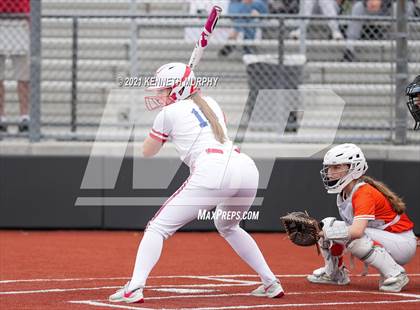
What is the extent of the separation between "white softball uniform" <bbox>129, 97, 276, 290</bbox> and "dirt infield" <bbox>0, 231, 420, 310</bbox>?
0.37 meters

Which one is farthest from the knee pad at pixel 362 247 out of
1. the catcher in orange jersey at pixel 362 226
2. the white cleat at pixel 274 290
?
the white cleat at pixel 274 290

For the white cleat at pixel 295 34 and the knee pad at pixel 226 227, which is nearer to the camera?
the knee pad at pixel 226 227

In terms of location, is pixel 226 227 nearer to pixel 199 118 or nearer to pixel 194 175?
pixel 194 175

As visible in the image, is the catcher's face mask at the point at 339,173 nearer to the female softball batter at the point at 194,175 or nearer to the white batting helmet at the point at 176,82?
the female softball batter at the point at 194,175

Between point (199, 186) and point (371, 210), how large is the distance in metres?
1.57

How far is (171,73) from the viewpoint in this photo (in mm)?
7703

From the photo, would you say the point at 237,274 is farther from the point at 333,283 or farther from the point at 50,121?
the point at 50,121

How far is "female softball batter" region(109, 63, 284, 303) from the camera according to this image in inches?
291

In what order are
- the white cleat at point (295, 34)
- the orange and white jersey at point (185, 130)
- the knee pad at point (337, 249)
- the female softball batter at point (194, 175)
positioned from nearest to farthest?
the female softball batter at point (194, 175) → the orange and white jersey at point (185, 130) → the knee pad at point (337, 249) → the white cleat at point (295, 34)

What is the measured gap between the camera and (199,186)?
7.50 m

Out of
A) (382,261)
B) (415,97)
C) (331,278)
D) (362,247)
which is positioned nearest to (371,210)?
(362,247)

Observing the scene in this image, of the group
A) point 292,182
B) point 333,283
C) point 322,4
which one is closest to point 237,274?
point 333,283

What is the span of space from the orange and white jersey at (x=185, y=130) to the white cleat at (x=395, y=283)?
1793 mm

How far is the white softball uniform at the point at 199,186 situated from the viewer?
24.3 feet
